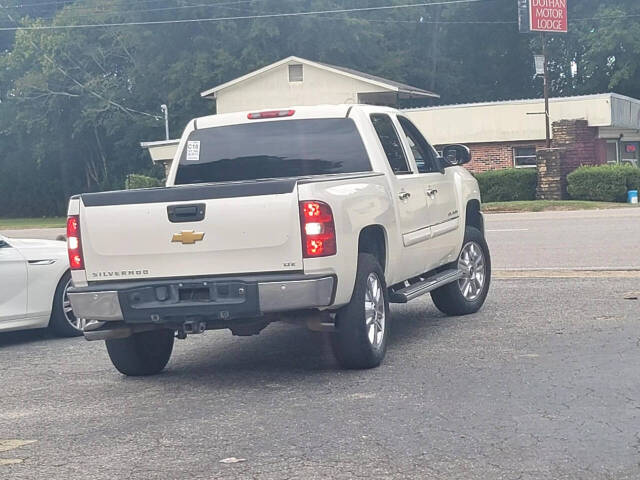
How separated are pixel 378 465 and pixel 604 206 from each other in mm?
31139

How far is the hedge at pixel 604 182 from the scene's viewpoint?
38188mm

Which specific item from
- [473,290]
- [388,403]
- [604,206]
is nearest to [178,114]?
[604,206]

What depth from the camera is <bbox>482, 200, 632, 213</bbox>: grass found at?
35594mm

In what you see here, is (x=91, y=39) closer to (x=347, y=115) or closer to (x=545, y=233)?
(x=545, y=233)

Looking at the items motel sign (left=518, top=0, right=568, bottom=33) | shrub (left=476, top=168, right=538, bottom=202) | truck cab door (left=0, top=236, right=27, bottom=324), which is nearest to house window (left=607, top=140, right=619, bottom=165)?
motel sign (left=518, top=0, right=568, bottom=33)

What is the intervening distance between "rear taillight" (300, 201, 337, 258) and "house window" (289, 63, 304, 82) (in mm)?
43457

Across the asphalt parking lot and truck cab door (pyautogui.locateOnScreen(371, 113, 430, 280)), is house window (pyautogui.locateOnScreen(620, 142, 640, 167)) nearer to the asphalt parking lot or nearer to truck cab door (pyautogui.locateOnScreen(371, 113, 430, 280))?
the asphalt parking lot

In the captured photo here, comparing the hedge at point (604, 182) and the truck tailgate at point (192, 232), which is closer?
the truck tailgate at point (192, 232)

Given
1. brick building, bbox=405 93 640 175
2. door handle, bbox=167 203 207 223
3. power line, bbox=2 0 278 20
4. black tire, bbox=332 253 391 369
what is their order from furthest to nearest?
power line, bbox=2 0 278 20, brick building, bbox=405 93 640 175, black tire, bbox=332 253 391 369, door handle, bbox=167 203 207 223

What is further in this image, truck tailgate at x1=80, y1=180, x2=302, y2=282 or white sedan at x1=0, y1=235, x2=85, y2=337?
white sedan at x1=0, y1=235, x2=85, y2=337

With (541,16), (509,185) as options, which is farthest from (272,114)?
(541,16)

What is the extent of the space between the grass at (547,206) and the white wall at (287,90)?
1359 cm

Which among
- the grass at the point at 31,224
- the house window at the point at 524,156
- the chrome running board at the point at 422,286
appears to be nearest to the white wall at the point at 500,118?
the house window at the point at 524,156

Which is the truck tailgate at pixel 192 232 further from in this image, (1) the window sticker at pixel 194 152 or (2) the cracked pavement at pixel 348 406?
(1) the window sticker at pixel 194 152
